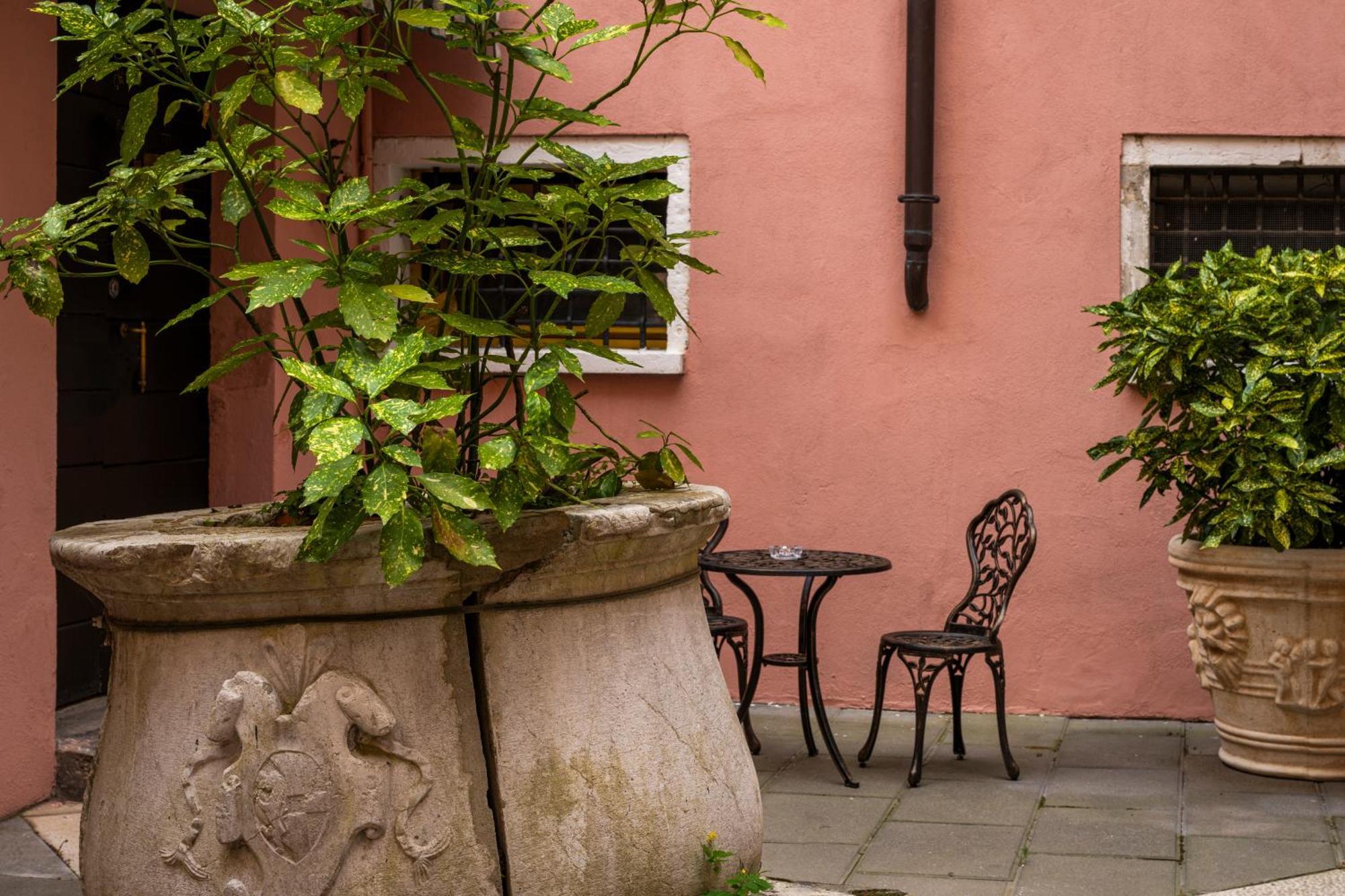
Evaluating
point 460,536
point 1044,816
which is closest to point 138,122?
point 460,536

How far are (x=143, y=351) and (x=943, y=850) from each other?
3.60 m

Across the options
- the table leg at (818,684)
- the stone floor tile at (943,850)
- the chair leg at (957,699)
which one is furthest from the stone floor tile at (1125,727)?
the stone floor tile at (943,850)

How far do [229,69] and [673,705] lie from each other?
4.91m

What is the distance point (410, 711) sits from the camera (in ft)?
8.59

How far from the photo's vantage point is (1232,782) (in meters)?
6.21

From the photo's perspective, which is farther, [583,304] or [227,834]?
[583,304]

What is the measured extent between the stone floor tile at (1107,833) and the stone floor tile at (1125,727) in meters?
1.40

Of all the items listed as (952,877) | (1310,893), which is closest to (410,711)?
(952,877)

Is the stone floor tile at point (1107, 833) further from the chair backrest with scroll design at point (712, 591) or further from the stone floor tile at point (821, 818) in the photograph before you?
the chair backrest with scroll design at point (712, 591)

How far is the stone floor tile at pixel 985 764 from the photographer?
6363 millimetres

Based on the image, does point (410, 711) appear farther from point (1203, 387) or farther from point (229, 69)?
point (229, 69)

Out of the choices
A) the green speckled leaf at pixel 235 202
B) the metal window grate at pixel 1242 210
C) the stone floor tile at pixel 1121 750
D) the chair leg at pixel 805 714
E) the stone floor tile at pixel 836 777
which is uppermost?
the metal window grate at pixel 1242 210

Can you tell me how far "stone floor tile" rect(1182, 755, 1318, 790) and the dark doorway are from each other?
3935 millimetres

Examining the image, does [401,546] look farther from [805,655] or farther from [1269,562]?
[1269,562]
